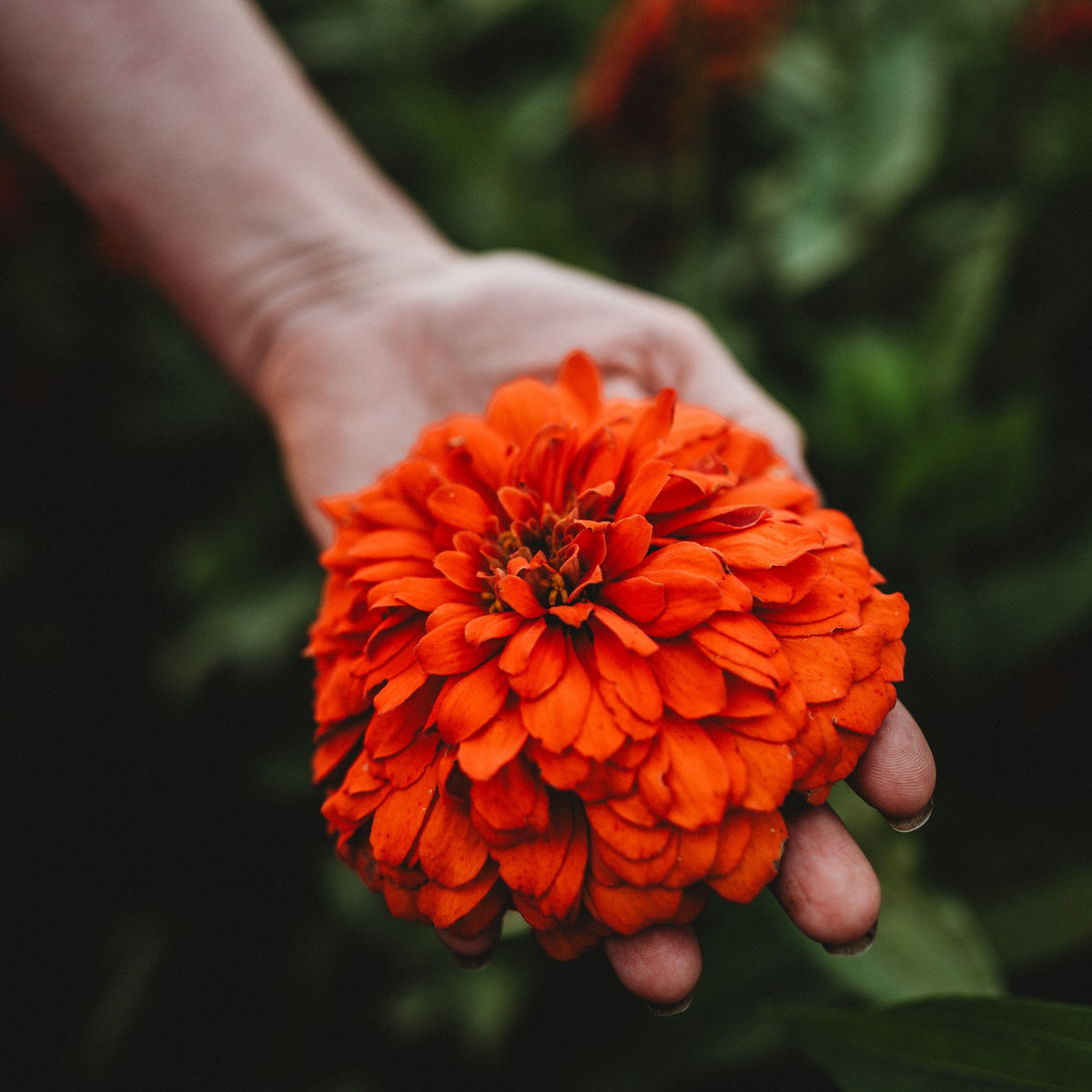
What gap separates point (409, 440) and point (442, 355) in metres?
0.11

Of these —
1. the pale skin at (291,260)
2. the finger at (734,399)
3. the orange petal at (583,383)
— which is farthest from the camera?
the pale skin at (291,260)

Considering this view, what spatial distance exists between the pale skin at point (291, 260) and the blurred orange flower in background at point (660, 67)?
453 mm

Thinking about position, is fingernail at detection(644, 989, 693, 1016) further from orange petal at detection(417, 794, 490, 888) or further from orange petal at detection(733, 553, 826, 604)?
orange petal at detection(733, 553, 826, 604)

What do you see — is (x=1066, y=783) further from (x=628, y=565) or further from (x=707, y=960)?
(x=628, y=565)

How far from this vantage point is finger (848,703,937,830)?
452 millimetres

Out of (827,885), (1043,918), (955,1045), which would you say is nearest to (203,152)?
(827,885)

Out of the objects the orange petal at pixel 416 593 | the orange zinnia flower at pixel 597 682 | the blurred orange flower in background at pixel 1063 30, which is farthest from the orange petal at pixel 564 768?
the blurred orange flower in background at pixel 1063 30

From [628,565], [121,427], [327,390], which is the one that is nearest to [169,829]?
[121,427]

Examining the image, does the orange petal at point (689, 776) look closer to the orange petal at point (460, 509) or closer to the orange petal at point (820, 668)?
the orange petal at point (820, 668)

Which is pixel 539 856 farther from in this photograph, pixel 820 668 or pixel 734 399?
pixel 734 399

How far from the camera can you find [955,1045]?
513 mm

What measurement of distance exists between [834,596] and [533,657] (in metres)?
0.17

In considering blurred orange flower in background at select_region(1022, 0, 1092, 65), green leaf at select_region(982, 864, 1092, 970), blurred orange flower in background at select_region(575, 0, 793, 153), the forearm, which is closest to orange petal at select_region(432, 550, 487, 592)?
the forearm

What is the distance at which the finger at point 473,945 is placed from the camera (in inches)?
18.9
